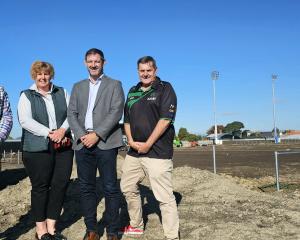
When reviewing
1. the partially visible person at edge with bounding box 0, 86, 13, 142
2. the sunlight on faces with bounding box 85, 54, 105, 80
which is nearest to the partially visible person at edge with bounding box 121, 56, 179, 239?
the sunlight on faces with bounding box 85, 54, 105, 80

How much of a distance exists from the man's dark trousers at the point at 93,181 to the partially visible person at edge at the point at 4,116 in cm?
77

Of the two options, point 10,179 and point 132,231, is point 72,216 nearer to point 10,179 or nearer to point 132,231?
point 132,231

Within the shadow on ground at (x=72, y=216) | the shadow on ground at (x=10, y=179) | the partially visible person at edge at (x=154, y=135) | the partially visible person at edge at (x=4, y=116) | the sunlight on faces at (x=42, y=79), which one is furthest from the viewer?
the shadow on ground at (x=10, y=179)

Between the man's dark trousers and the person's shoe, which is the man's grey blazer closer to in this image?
the man's dark trousers

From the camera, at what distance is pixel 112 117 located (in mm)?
4535

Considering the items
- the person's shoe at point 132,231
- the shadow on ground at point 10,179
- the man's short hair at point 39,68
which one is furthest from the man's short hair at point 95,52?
the shadow on ground at point 10,179

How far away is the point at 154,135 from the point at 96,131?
2.02 feet

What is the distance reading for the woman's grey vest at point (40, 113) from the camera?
4.59 meters

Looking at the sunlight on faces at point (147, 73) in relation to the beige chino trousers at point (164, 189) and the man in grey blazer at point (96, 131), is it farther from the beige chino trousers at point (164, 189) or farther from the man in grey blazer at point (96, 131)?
the beige chino trousers at point (164, 189)

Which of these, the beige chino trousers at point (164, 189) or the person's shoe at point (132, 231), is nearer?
the beige chino trousers at point (164, 189)

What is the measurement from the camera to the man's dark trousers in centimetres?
454

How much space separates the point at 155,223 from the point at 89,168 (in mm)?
1500

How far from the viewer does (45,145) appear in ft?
15.0

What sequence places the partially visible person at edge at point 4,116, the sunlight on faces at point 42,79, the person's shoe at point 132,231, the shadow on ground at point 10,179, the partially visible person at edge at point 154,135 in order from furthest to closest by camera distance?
the shadow on ground at point 10,179, the person's shoe at point 132,231, the sunlight on faces at point 42,79, the partially visible person at edge at point 154,135, the partially visible person at edge at point 4,116
